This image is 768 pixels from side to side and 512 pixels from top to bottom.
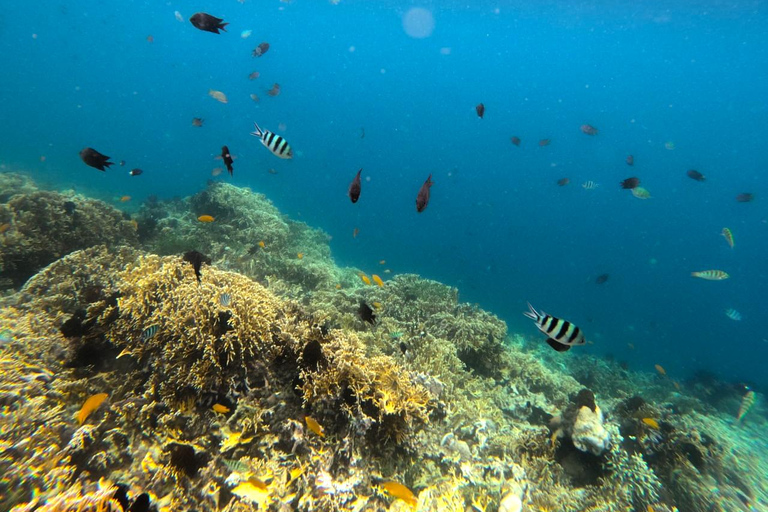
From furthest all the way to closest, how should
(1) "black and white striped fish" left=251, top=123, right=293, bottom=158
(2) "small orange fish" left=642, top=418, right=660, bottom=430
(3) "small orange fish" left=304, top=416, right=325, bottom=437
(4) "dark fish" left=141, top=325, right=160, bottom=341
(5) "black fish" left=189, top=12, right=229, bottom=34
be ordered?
(2) "small orange fish" left=642, top=418, right=660, bottom=430
(5) "black fish" left=189, top=12, right=229, bottom=34
(1) "black and white striped fish" left=251, top=123, right=293, bottom=158
(4) "dark fish" left=141, top=325, right=160, bottom=341
(3) "small orange fish" left=304, top=416, right=325, bottom=437

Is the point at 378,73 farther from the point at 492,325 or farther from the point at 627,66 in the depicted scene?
the point at 492,325

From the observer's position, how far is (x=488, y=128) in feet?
420

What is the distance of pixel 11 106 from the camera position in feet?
374

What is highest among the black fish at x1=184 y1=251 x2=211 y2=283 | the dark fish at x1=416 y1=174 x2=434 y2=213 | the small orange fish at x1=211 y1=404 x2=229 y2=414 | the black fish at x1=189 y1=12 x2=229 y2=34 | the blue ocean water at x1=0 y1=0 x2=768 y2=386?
the blue ocean water at x1=0 y1=0 x2=768 y2=386

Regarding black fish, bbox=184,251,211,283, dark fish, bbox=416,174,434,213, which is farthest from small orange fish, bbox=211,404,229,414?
dark fish, bbox=416,174,434,213

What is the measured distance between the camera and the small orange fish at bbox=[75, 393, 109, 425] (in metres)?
3.13

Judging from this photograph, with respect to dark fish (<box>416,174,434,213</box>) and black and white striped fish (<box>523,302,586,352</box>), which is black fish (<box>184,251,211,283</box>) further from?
black and white striped fish (<box>523,302,586,352</box>)

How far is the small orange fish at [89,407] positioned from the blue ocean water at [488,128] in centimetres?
3702

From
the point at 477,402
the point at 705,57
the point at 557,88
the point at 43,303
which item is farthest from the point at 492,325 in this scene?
the point at 557,88

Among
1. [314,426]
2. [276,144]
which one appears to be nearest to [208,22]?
[276,144]

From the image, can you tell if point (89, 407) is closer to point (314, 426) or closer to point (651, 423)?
point (314, 426)

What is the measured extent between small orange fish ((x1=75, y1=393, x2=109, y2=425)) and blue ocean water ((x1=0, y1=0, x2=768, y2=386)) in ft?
121

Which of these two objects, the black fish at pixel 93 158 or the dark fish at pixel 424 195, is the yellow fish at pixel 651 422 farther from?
the black fish at pixel 93 158

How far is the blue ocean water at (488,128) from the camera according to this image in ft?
198
